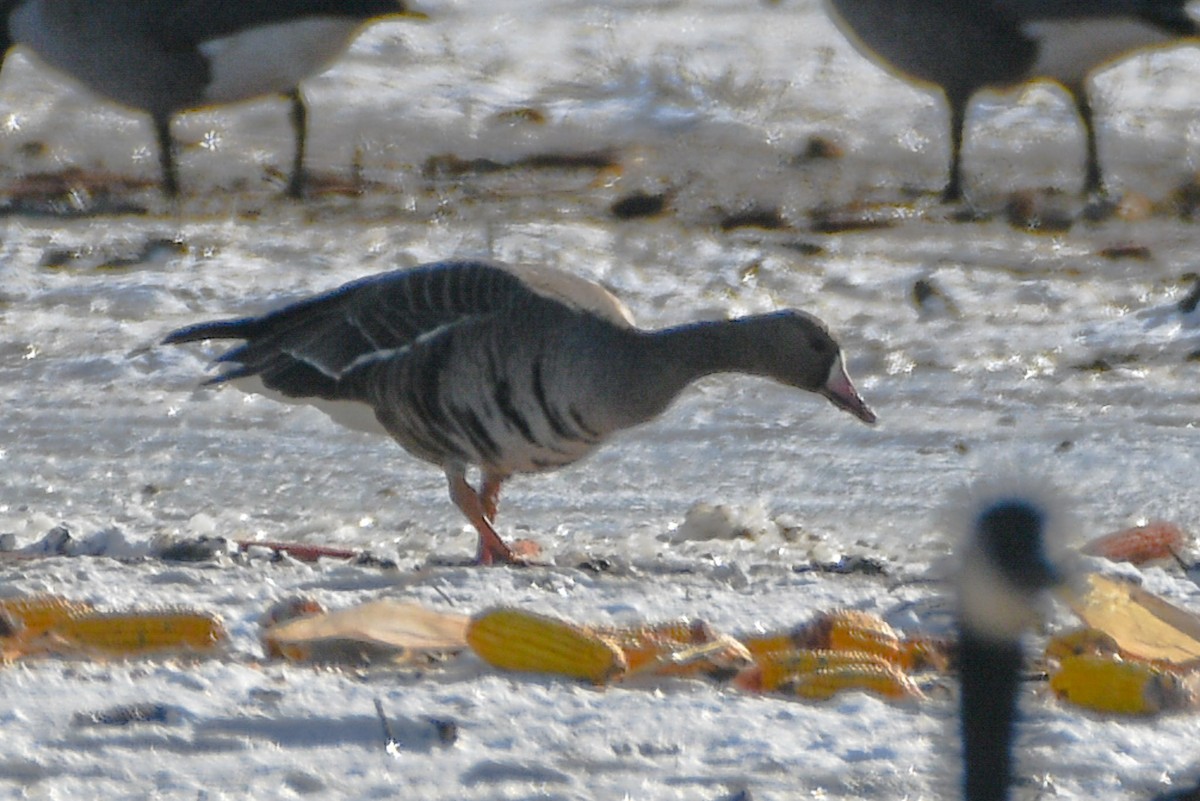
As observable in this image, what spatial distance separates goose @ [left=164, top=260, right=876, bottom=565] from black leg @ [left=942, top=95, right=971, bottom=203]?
4.54m

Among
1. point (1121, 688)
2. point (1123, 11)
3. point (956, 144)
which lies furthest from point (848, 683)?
point (1123, 11)

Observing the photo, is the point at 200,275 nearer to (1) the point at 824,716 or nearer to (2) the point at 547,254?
(2) the point at 547,254

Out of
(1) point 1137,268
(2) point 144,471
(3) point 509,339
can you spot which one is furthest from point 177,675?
(1) point 1137,268

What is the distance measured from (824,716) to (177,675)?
3.56 feet

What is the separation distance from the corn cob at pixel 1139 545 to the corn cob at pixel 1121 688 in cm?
124

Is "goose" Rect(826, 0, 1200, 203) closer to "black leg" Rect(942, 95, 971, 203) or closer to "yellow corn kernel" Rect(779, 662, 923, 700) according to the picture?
"black leg" Rect(942, 95, 971, 203)

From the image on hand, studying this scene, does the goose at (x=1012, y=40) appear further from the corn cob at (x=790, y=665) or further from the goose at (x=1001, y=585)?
the goose at (x=1001, y=585)

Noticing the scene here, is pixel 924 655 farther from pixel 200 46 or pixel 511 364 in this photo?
pixel 200 46

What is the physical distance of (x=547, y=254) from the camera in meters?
7.90

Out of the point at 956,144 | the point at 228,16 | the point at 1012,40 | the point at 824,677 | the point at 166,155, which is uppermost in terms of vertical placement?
the point at 824,677

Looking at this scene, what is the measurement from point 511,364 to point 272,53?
18.3 feet

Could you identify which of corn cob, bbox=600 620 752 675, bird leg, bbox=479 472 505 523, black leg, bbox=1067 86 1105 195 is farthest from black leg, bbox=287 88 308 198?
corn cob, bbox=600 620 752 675

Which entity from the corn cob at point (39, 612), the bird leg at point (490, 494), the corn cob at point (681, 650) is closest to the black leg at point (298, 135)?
the bird leg at point (490, 494)

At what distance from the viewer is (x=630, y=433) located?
585cm
